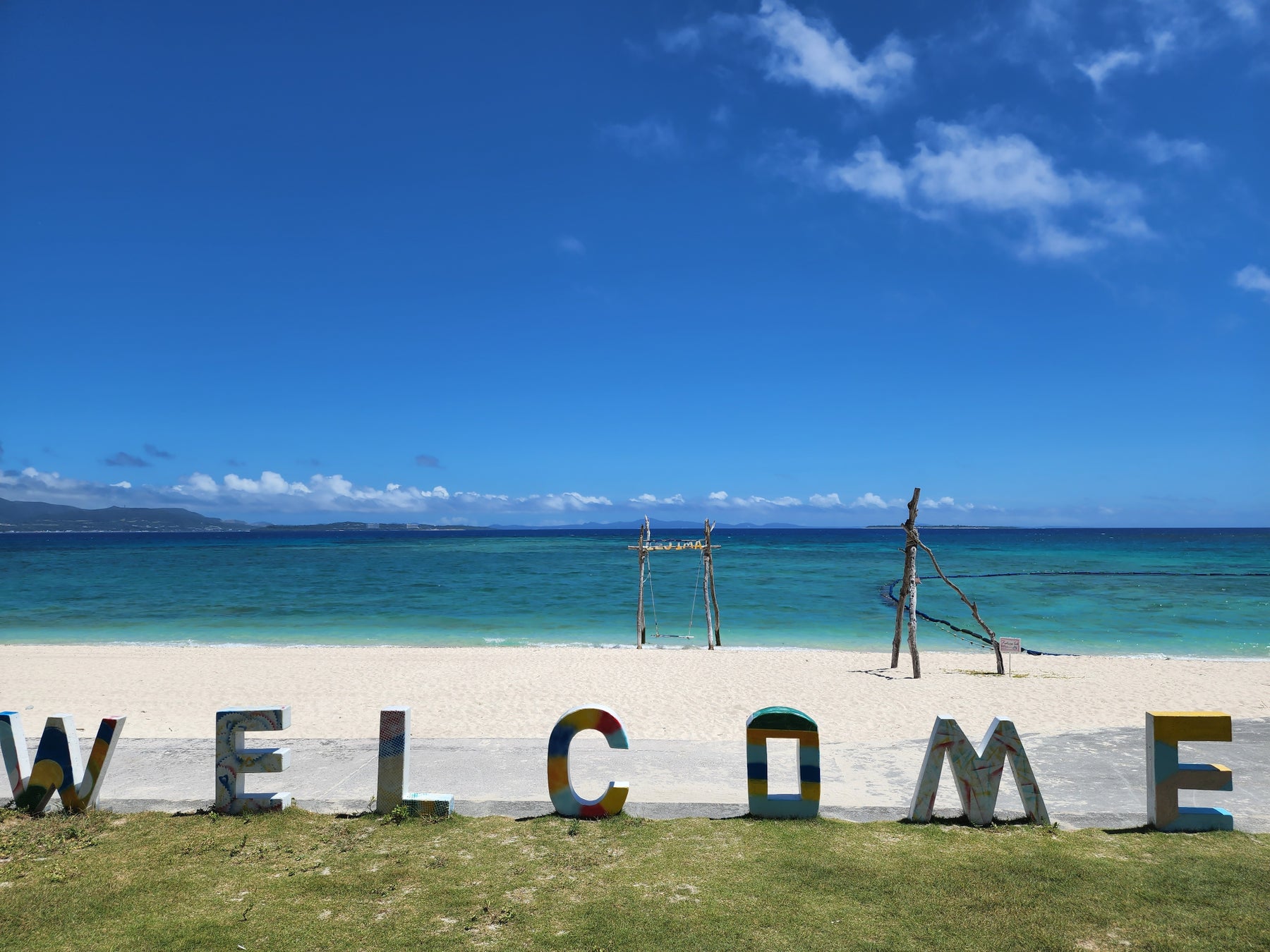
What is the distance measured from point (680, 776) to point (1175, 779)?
4.39 metres

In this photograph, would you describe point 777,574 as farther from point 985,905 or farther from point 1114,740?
point 985,905

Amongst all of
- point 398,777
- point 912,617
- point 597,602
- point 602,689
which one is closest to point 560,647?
point 602,689

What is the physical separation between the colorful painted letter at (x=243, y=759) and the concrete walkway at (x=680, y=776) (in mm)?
438

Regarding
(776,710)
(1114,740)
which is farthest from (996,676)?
(776,710)

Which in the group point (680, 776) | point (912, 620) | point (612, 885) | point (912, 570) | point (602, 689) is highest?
point (912, 570)

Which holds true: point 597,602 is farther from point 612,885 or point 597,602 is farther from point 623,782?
point 612,885

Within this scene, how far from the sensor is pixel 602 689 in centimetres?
1472

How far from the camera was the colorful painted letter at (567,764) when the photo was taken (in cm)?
664

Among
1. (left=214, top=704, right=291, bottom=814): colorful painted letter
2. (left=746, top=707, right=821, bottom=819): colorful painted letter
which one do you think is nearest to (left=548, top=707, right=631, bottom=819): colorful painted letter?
(left=746, top=707, right=821, bottom=819): colorful painted letter

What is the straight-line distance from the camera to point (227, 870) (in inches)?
222

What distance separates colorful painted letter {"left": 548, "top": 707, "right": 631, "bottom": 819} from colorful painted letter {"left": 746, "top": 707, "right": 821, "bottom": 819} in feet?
3.62

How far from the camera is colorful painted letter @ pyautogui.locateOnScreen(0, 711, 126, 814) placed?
682cm

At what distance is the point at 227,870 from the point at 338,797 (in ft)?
5.44

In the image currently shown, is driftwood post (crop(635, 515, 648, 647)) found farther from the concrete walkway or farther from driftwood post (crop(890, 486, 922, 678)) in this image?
the concrete walkway
